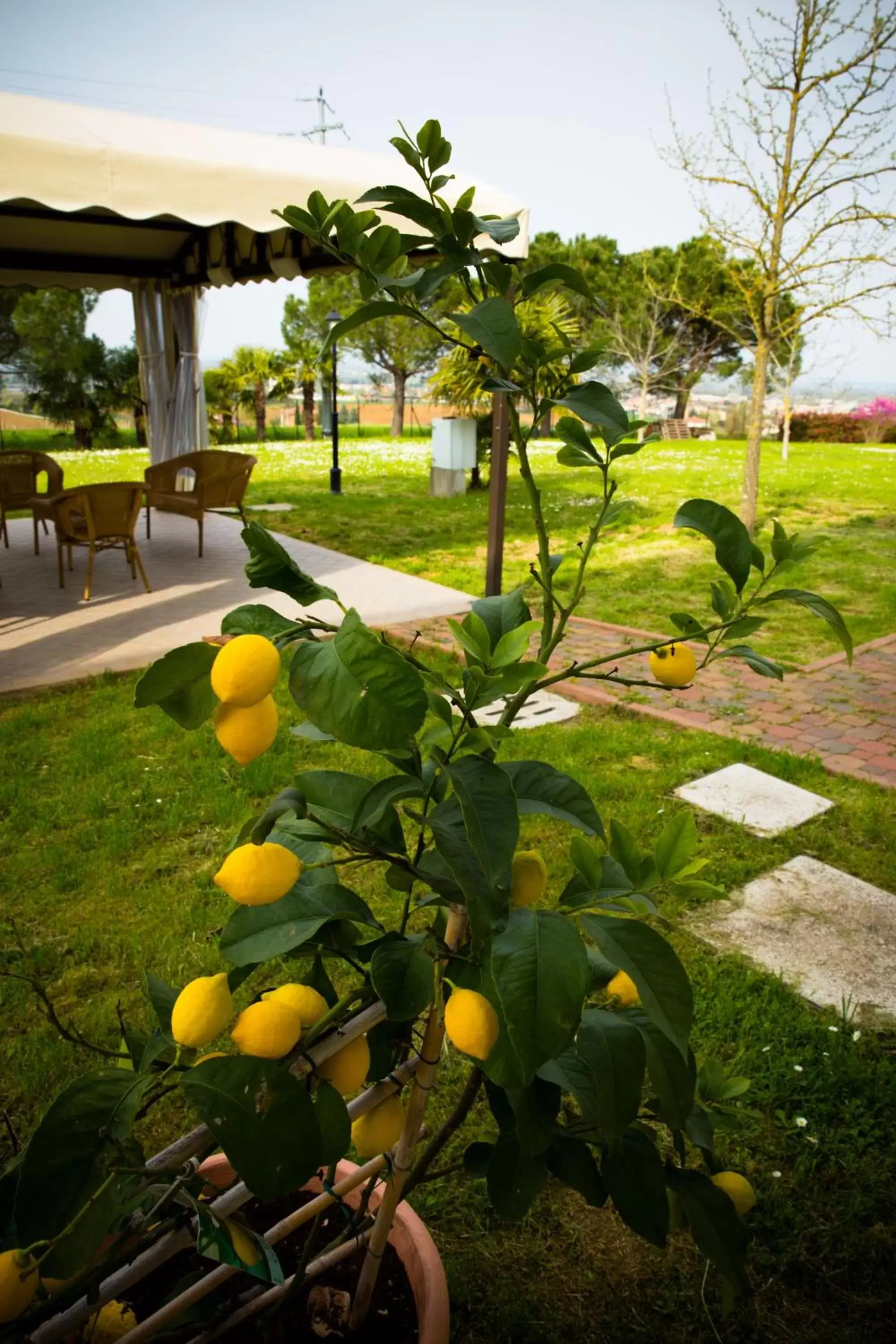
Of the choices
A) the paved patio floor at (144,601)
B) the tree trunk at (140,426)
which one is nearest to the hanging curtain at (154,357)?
the paved patio floor at (144,601)

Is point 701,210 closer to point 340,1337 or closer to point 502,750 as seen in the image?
point 502,750

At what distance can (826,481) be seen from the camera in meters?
12.5

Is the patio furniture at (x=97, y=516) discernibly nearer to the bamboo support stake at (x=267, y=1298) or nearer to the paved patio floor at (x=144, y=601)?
the paved patio floor at (x=144, y=601)

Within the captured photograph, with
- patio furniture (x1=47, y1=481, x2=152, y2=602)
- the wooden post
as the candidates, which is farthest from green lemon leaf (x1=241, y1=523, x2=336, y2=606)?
patio furniture (x1=47, y1=481, x2=152, y2=602)

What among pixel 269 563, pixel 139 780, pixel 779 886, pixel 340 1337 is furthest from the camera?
pixel 139 780

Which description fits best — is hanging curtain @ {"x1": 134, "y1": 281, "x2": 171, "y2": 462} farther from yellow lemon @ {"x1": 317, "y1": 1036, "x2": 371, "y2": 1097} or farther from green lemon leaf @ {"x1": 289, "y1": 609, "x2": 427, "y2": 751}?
green lemon leaf @ {"x1": 289, "y1": 609, "x2": 427, "y2": 751}

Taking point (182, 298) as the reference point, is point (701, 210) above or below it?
above

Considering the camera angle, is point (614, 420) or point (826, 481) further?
point (826, 481)

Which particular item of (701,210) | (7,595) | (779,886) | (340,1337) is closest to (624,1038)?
(340,1337)

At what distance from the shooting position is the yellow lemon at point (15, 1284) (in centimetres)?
56

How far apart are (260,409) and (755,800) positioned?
26805mm

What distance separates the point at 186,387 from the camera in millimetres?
9633

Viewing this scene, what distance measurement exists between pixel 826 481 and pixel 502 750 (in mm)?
10843

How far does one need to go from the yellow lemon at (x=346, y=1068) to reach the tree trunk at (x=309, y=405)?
29.0m
